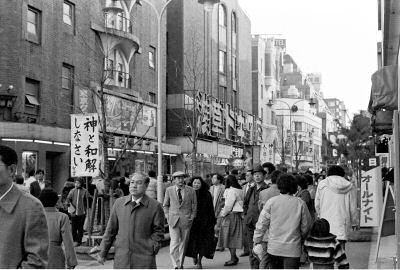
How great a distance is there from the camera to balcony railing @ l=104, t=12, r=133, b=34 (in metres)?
31.2

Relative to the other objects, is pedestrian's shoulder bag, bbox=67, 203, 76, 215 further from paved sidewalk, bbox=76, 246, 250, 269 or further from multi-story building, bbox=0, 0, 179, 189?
multi-story building, bbox=0, 0, 179, 189

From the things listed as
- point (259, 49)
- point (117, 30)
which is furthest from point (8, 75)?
point (259, 49)

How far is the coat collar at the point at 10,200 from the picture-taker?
3.92 m

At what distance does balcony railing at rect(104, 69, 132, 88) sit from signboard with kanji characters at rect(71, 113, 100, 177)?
666 inches

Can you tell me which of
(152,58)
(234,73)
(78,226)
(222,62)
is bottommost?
(78,226)

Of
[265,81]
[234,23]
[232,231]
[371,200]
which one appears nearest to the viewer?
[371,200]

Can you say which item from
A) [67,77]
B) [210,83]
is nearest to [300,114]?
[210,83]

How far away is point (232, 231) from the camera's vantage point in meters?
12.5

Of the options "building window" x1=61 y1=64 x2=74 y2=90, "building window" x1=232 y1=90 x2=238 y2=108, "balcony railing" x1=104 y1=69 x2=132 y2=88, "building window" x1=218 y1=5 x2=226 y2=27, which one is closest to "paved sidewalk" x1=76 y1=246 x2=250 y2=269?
"building window" x1=61 y1=64 x2=74 y2=90

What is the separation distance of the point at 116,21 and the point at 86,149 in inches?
747

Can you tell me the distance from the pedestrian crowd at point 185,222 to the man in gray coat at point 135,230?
1cm

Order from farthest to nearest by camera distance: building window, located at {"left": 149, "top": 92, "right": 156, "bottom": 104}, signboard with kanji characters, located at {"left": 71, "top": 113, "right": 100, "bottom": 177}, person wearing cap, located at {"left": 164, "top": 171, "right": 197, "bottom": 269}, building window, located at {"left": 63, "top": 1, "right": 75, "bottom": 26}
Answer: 1. building window, located at {"left": 149, "top": 92, "right": 156, "bottom": 104}
2. building window, located at {"left": 63, "top": 1, "right": 75, "bottom": 26}
3. signboard with kanji characters, located at {"left": 71, "top": 113, "right": 100, "bottom": 177}
4. person wearing cap, located at {"left": 164, "top": 171, "right": 197, "bottom": 269}

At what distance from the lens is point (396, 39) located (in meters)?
14.8

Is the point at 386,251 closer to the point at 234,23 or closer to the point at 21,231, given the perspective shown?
the point at 21,231
